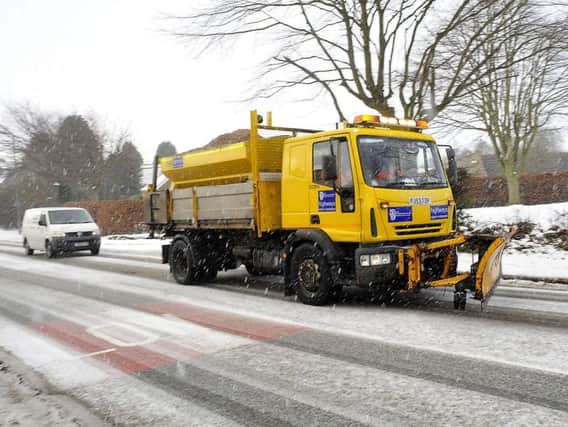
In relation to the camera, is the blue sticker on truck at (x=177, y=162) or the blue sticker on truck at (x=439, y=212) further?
the blue sticker on truck at (x=177, y=162)

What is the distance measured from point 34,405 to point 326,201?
14.5 ft

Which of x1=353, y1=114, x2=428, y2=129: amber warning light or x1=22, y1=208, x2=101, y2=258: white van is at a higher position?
x1=353, y1=114, x2=428, y2=129: amber warning light

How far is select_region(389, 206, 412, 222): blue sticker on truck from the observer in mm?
6820

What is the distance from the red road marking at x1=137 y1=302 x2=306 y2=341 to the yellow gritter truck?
3.72 ft

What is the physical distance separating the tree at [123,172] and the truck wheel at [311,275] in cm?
3828

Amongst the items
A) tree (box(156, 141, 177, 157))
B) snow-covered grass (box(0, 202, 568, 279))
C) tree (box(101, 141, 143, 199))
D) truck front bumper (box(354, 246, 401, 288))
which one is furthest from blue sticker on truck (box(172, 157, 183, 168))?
tree (box(156, 141, 177, 157))

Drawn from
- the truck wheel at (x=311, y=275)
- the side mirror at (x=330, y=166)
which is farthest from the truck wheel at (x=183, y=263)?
the side mirror at (x=330, y=166)

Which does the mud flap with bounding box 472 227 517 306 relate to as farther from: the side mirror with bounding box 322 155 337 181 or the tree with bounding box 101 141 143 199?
the tree with bounding box 101 141 143 199

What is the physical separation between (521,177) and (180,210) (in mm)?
20699

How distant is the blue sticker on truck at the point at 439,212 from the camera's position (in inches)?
287

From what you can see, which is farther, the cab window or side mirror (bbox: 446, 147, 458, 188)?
side mirror (bbox: 446, 147, 458, 188)

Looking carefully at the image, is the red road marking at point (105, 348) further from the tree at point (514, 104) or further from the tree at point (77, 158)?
the tree at point (77, 158)

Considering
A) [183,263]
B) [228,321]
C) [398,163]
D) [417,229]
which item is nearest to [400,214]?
[417,229]

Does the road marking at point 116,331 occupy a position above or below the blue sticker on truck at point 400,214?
below
